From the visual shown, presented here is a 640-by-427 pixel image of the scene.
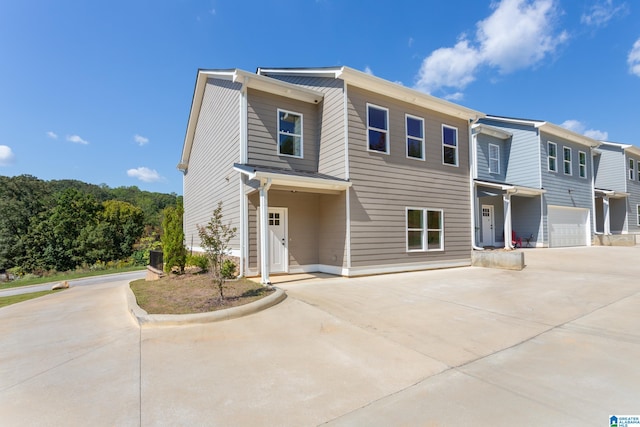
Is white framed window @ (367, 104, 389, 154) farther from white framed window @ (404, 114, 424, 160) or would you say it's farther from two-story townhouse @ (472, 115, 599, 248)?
two-story townhouse @ (472, 115, 599, 248)

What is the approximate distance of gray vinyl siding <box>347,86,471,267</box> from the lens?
32.8ft

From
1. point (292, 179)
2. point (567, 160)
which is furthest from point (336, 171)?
point (567, 160)

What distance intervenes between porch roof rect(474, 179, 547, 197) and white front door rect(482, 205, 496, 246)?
6.02 feet

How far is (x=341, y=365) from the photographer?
3711mm

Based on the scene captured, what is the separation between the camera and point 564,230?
17.7 meters

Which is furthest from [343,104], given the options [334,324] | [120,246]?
[120,246]

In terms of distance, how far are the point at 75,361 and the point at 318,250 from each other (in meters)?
7.56

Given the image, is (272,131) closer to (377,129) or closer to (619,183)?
(377,129)

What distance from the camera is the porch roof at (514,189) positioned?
45.7 ft

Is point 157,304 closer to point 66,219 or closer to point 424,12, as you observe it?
point 424,12

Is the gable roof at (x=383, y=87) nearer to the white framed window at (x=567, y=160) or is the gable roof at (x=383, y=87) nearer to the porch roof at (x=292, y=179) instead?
the porch roof at (x=292, y=179)

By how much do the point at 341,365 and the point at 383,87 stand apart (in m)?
9.34

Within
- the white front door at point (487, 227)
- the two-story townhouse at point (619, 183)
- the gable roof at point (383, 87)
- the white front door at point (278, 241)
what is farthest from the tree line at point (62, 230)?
the two-story townhouse at point (619, 183)

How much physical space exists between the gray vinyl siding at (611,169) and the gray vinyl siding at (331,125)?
23821 mm
